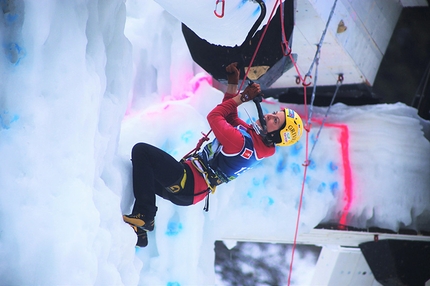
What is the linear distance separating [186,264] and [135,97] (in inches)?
60.5

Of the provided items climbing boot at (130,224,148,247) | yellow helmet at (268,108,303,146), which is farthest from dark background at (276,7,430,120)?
climbing boot at (130,224,148,247)

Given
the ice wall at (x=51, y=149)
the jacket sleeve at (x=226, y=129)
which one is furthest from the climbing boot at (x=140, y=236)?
the jacket sleeve at (x=226, y=129)

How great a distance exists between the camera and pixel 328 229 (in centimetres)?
421

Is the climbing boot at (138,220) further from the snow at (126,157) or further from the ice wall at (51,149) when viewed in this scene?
the ice wall at (51,149)

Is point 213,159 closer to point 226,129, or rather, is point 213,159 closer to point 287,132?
point 226,129

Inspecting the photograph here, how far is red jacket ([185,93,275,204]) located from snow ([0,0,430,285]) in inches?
15.9

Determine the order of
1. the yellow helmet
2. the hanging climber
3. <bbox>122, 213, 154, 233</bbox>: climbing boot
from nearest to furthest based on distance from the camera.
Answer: <bbox>122, 213, 154, 233</bbox>: climbing boot
the hanging climber
the yellow helmet

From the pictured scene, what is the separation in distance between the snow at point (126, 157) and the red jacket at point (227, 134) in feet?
1.32

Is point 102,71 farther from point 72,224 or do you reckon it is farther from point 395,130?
point 395,130

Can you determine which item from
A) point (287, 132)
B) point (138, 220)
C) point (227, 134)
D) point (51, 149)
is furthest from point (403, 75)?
point (51, 149)

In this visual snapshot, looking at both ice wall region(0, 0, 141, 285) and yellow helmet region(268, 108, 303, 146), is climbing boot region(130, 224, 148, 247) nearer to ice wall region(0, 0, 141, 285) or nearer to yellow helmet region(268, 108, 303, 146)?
ice wall region(0, 0, 141, 285)

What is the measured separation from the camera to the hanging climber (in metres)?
2.69

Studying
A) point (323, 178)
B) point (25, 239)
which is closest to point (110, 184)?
point (25, 239)

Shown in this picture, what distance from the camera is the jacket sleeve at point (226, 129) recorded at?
2705 mm
